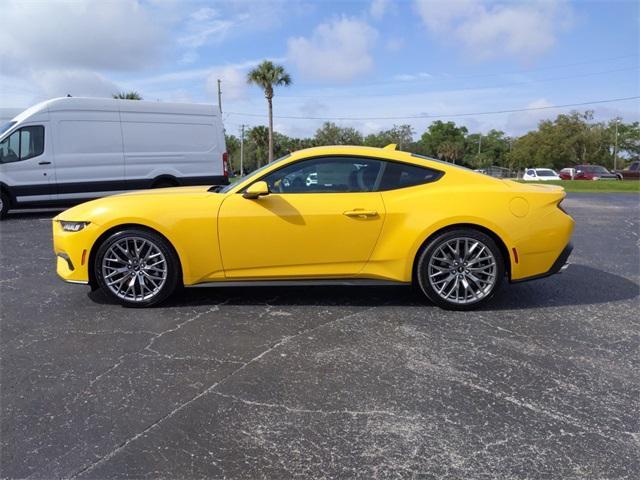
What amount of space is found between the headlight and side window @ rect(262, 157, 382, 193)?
1.62 metres

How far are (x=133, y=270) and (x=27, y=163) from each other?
7446 mm

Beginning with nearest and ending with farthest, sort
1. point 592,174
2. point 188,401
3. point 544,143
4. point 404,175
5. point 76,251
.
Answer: point 188,401 → point 76,251 → point 404,175 → point 592,174 → point 544,143

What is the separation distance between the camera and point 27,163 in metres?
10.2

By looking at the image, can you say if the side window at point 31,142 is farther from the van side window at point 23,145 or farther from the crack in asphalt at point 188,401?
the crack in asphalt at point 188,401

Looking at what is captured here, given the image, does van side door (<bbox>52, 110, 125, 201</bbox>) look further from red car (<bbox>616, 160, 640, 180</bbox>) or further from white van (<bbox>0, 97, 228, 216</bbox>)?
red car (<bbox>616, 160, 640, 180</bbox>)

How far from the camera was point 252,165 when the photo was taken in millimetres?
78812

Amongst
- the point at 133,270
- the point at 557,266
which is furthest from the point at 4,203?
the point at 557,266

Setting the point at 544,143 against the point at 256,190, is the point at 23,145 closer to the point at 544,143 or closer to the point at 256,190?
the point at 256,190

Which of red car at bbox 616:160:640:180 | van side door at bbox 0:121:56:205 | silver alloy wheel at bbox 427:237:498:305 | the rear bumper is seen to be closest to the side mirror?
silver alloy wheel at bbox 427:237:498:305

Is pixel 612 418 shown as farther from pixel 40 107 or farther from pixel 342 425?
pixel 40 107

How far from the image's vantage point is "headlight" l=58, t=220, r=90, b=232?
4.36 meters

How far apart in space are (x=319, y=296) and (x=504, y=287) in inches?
Result: 75.2

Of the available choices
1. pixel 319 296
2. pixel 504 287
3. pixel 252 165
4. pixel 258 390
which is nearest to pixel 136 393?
pixel 258 390

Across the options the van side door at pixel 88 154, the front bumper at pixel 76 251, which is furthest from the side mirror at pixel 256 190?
the van side door at pixel 88 154
